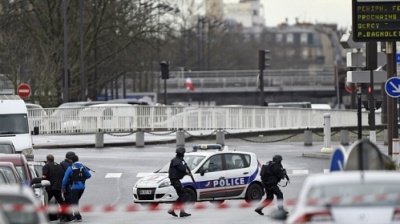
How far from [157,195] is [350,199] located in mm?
15015

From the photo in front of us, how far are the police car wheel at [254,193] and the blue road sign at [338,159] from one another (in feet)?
41.9

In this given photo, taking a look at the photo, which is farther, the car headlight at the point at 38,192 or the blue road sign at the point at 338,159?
the car headlight at the point at 38,192

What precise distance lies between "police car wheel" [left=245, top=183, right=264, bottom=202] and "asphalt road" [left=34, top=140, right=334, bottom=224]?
361 mm

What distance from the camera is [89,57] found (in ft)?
272

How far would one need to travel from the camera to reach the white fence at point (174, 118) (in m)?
58.7

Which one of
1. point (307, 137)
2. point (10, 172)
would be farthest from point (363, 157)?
point (307, 137)

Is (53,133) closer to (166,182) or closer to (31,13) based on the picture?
(31,13)

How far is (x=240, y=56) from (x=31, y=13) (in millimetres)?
104828

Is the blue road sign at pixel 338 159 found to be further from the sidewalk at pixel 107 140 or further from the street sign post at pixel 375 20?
the sidewalk at pixel 107 140

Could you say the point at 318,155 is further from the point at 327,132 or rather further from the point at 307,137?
the point at 307,137

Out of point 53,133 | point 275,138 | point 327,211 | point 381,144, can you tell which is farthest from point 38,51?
point 327,211

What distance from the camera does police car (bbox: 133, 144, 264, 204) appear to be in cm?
2828

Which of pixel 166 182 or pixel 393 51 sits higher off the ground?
pixel 393 51

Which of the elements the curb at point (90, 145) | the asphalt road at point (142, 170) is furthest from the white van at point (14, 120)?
the curb at point (90, 145)
